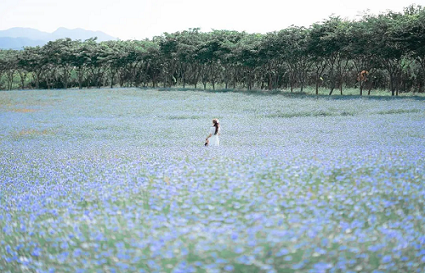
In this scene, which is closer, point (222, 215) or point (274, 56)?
point (222, 215)

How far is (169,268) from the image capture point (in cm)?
397

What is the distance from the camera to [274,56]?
157ft

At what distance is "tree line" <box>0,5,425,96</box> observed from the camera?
3816 cm

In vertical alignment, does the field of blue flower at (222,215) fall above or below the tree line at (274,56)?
below

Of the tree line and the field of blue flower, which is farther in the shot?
the tree line

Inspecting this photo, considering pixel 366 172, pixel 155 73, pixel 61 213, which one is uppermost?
pixel 155 73

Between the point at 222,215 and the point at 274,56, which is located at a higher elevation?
the point at 274,56

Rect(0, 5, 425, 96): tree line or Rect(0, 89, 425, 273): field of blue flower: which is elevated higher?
Rect(0, 5, 425, 96): tree line

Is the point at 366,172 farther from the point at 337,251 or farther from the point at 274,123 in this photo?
the point at 274,123

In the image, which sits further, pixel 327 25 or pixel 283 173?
pixel 327 25

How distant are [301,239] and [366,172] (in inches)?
109

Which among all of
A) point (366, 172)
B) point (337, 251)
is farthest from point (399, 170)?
point (337, 251)

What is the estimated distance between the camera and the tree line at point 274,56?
125 feet

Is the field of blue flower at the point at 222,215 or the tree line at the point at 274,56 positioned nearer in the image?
the field of blue flower at the point at 222,215
